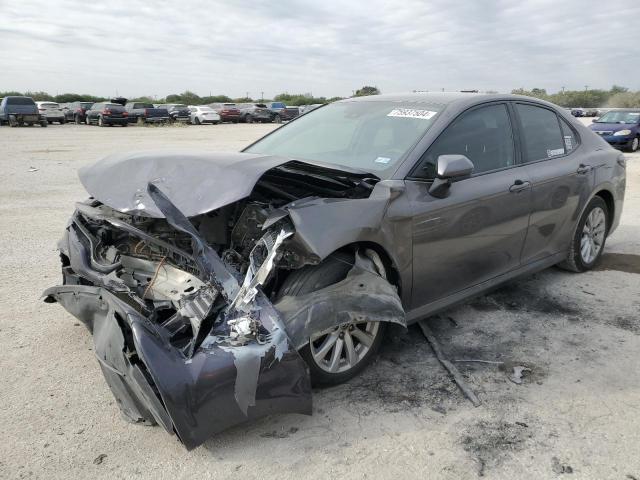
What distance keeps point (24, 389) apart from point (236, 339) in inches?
58.7

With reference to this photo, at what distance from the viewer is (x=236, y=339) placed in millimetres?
2582

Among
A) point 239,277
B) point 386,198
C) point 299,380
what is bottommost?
point 299,380

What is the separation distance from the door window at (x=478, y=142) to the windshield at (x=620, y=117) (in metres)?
17.0

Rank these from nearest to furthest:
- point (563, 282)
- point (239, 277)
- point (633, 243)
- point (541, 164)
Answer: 1. point (239, 277)
2. point (541, 164)
3. point (563, 282)
4. point (633, 243)

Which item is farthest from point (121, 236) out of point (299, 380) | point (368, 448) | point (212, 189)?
point (368, 448)

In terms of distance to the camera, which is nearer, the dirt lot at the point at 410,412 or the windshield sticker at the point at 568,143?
the dirt lot at the point at 410,412

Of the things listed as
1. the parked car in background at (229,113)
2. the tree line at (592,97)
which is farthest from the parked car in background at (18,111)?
the tree line at (592,97)

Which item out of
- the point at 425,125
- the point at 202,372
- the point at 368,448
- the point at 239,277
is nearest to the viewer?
the point at 202,372

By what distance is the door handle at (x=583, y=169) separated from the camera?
469 cm

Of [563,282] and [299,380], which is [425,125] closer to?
[299,380]

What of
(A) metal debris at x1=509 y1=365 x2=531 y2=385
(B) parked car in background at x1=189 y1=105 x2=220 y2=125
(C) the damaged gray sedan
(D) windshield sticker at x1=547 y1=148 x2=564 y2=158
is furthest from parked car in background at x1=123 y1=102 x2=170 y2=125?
(A) metal debris at x1=509 y1=365 x2=531 y2=385

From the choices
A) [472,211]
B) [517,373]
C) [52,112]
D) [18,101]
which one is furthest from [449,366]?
[52,112]

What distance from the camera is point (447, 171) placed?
10.8 ft

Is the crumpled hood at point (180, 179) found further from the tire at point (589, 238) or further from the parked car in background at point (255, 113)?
the parked car in background at point (255, 113)
